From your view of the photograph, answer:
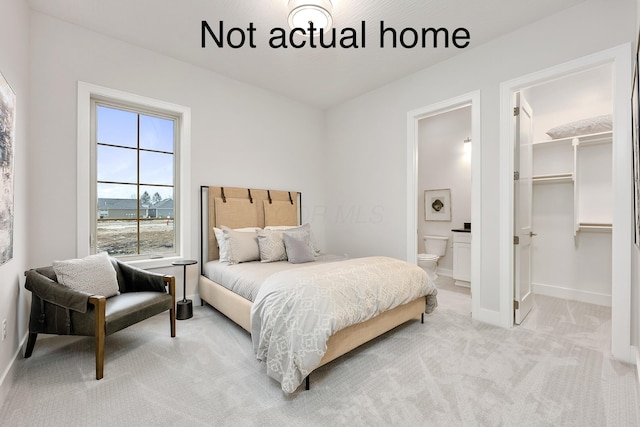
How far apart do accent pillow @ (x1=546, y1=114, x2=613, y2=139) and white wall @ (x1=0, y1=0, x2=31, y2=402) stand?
17.0 ft

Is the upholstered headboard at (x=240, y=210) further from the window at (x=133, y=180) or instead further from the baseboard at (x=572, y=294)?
the baseboard at (x=572, y=294)

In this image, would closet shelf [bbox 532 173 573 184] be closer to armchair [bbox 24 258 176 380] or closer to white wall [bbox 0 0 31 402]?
armchair [bbox 24 258 176 380]

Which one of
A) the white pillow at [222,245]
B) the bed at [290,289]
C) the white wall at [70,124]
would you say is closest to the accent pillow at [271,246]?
the bed at [290,289]

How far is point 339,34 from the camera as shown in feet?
9.34

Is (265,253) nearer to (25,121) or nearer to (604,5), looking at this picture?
(25,121)

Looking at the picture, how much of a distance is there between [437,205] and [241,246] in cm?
364

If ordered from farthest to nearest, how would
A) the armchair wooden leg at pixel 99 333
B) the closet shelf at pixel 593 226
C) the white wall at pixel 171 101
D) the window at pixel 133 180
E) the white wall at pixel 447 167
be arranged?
1. the white wall at pixel 447 167
2. the closet shelf at pixel 593 226
3. the window at pixel 133 180
4. the white wall at pixel 171 101
5. the armchair wooden leg at pixel 99 333

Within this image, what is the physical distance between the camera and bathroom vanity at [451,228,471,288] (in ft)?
13.9

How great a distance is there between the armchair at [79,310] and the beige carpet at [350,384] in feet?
0.87

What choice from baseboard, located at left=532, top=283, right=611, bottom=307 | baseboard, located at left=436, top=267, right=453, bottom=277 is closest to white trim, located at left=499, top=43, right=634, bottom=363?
baseboard, located at left=532, top=283, right=611, bottom=307

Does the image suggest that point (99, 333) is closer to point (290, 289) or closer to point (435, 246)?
point (290, 289)

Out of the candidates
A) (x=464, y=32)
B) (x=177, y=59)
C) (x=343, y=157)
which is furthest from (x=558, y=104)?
(x=177, y=59)

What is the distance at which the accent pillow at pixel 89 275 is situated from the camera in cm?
217

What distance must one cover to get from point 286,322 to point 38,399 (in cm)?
153
